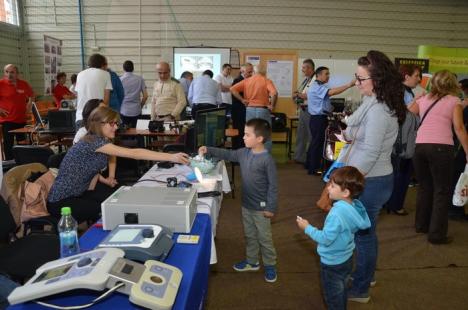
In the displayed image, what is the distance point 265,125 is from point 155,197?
36.4 inches

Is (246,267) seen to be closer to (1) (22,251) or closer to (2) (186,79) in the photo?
(1) (22,251)

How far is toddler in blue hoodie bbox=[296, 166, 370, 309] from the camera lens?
1.88 meters

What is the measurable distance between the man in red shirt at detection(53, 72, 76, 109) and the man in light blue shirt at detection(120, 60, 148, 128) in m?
2.16

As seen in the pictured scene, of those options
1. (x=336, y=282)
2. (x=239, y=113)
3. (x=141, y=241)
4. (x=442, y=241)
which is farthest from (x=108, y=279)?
(x=239, y=113)

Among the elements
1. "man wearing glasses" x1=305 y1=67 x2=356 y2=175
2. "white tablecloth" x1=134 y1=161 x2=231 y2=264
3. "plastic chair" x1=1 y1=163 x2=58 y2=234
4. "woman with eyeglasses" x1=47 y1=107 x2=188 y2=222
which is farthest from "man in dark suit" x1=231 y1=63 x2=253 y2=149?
"plastic chair" x1=1 y1=163 x2=58 y2=234

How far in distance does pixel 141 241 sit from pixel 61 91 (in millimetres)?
7171

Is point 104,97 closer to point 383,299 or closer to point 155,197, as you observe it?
point 155,197

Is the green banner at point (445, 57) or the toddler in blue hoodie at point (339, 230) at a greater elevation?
the green banner at point (445, 57)

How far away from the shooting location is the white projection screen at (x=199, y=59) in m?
8.10

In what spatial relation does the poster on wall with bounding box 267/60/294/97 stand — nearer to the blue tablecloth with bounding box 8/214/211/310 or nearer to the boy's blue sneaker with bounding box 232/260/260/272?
the boy's blue sneaker with bounding box 232/260/260/272

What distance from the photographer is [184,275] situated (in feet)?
4.65

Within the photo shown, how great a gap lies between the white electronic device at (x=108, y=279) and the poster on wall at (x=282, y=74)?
24.9 feet

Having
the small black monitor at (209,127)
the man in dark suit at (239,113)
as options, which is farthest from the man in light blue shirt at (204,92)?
the small black monitor at (209,127)

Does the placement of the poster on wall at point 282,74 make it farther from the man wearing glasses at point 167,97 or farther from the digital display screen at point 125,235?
the digital display screen at point 125,235
